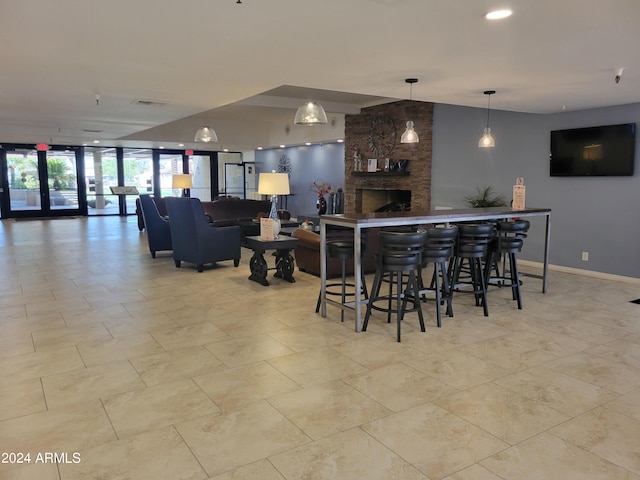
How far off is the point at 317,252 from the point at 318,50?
3153mm

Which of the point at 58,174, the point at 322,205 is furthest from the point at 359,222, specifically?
the point at 58,174

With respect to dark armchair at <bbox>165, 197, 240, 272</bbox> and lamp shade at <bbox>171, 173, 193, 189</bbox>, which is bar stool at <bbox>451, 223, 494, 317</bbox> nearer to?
dark armchair at <bbox>165, 197, 240, 272</bbox>

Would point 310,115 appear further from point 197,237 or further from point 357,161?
point 357,161

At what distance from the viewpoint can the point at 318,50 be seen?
11.6 feet

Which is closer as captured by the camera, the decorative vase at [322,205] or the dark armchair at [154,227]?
the dark armchair at [154,227]

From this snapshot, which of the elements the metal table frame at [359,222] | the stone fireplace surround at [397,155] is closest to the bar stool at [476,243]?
the metal table frame at [359,222]

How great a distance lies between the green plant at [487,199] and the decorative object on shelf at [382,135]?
2254mm

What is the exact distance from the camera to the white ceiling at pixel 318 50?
2.74 m

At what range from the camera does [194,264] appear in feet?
23.0

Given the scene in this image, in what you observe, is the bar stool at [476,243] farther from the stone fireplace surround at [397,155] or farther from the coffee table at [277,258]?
the stone fireplace surround at [397,155]

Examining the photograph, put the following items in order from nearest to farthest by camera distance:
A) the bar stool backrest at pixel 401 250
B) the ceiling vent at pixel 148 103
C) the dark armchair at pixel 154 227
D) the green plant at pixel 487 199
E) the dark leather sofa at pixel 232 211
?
1. the bar stool backrest at pixel 401 250
2. the ceiling vent at pixel 148 103
3. the green plant at pixel 487 199
4. the dark armchair at pixel 154 227
5. the dark leather sofa at pixel 232 211

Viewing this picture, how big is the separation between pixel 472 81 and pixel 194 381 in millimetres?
3814

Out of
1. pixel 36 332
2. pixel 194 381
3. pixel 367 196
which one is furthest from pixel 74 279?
pixel 367 196

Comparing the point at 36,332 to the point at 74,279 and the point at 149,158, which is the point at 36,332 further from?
the point at 149,158
